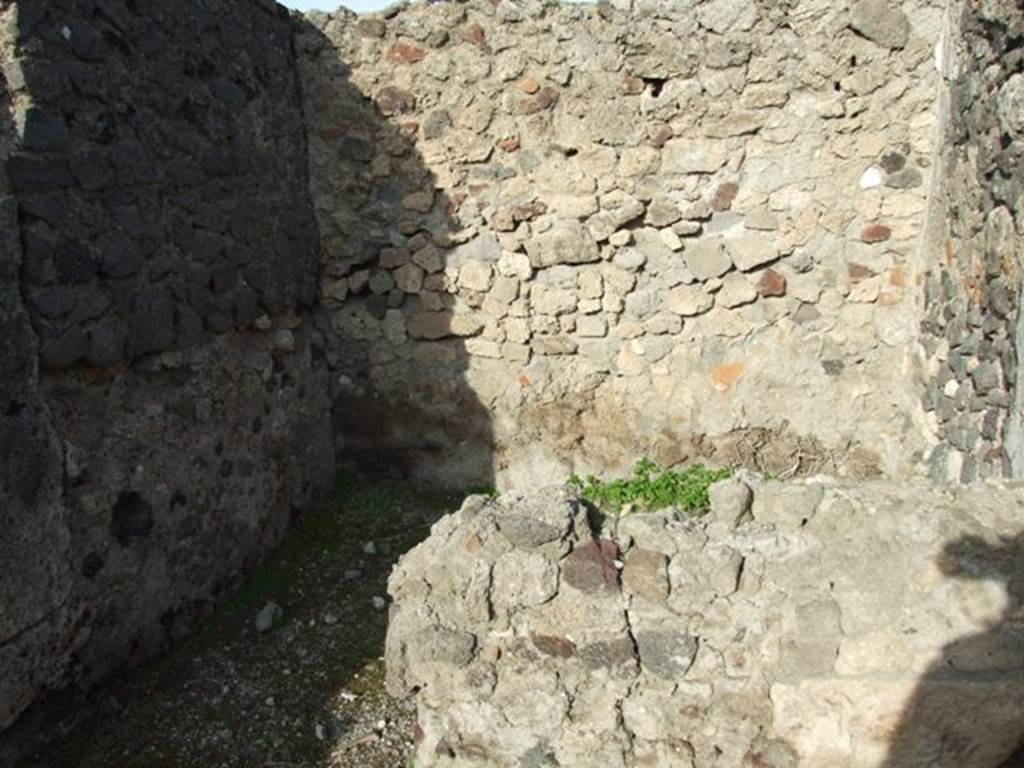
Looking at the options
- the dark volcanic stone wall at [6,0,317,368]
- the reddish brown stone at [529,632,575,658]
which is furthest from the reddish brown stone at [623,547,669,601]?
the dark volcanic stone wall at [6,0,317,368]

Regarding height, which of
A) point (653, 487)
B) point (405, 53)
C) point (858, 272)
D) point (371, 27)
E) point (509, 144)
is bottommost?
point (653, 487)

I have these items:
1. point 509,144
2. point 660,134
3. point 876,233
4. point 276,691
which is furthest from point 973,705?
point 509,144

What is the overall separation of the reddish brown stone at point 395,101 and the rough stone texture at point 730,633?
2713mm

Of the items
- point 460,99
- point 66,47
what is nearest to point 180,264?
point 66,47

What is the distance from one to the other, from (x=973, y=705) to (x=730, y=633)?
518 millimetres

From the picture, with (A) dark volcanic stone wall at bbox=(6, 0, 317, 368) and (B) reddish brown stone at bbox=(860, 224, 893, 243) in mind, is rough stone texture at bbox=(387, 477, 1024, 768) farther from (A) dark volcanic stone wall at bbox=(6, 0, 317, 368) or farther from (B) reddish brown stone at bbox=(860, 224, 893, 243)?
(B) reddish brown stone at bbox=(860, 224, 893, 243)

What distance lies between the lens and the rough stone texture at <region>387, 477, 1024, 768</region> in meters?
1.86

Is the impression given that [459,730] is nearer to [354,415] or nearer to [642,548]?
[642,548]

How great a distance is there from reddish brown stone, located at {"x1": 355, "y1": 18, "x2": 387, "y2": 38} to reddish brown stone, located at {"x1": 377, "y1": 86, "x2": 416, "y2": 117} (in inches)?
10.5

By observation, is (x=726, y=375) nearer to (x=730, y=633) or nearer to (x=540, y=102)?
(x=540, y=102)

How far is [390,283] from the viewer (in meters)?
4.50

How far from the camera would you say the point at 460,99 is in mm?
4242

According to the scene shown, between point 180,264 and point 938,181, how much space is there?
3.24 metres

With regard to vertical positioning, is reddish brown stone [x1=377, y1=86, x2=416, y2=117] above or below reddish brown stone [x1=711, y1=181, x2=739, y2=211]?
above
